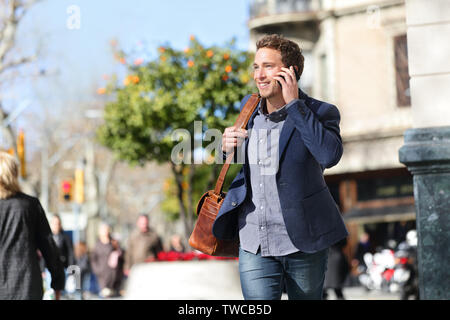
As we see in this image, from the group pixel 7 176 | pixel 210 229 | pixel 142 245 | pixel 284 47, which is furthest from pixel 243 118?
pixel 142 245

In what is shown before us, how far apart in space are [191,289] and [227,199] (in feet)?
25.9

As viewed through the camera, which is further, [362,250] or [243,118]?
Result: [362,250]

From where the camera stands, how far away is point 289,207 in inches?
172

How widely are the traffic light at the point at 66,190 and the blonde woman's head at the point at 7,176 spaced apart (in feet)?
65.9

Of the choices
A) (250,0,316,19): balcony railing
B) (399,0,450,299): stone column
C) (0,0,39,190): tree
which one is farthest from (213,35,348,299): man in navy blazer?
(250,0,316,19): balcony railing

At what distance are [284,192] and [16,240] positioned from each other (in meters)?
2.40

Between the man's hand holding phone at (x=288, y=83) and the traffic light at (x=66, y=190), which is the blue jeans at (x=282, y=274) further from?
the traffic light at (x=66, y=190)

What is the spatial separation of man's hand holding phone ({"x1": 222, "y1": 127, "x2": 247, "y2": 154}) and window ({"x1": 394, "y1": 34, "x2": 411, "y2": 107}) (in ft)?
75.3

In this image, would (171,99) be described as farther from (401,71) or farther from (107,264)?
(401,71)

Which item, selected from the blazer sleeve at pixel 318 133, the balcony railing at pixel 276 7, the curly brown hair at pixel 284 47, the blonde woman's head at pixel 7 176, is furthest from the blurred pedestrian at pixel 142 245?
the balcony railing at pixel 276 7

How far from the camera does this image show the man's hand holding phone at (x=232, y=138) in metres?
4.50

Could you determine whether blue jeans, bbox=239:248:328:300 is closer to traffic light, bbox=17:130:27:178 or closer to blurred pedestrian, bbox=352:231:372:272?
traffic light, bbox=17:130:27:178

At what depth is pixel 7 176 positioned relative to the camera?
19.7 ft
